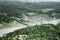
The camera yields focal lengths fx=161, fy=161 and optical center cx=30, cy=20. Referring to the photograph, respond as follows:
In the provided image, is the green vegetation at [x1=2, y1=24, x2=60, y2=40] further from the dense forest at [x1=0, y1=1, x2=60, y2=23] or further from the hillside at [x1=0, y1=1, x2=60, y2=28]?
the dense forest at [x1=0, y1=1, x2=60, y2=23]

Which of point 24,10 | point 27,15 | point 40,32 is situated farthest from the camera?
point 24,10

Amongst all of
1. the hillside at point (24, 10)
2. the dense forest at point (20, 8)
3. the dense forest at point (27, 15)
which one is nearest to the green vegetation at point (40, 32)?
the dense forest at point (27, 15)

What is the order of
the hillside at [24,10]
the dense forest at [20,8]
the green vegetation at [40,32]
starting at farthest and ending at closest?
the dense forest at [20,8]
the hillside at [24,10]
the green vegetation at [40,32]

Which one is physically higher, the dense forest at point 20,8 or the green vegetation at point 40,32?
the dense forest at point 20,8

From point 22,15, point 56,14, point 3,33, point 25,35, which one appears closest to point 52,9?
point 56,14

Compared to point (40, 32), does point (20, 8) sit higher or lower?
higher

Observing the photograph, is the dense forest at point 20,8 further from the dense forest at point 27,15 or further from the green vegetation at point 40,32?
the green vegetation at point 40,32

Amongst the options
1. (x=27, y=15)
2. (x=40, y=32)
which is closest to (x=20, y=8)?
(x=27, y=15)

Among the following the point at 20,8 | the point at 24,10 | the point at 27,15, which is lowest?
the point at 27,15

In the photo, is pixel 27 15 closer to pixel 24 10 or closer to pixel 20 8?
pixel 24 10

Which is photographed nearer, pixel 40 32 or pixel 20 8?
pixel 40 32
